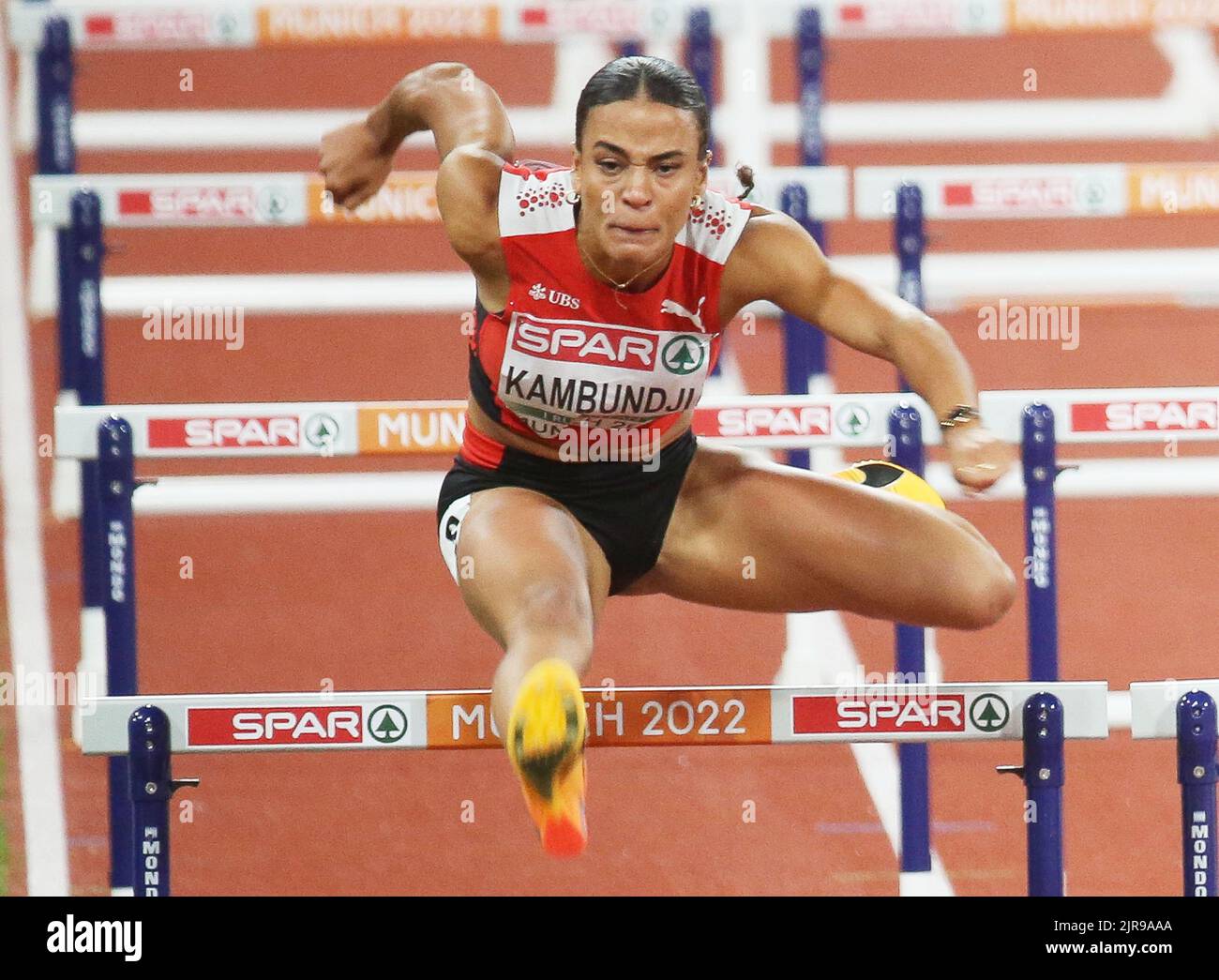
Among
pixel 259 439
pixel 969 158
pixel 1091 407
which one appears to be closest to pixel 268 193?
pixel 259 439

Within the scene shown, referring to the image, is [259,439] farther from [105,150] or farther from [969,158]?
[969,158]

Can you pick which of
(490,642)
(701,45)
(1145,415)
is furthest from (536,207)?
(490,642)

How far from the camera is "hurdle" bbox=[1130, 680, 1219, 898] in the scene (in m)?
2.71

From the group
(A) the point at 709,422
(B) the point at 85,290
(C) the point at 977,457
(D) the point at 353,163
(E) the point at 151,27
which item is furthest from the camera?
(E) the point at 151,27

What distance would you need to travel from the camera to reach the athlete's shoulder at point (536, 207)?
2701 mm

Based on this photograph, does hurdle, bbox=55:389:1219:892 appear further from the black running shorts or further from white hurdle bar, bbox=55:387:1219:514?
the black running shorts

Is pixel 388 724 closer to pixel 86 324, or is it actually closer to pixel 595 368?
pixel 595 368

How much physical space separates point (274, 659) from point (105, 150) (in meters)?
2.31

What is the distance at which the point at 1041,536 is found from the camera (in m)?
3.16

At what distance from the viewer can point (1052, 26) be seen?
421cm

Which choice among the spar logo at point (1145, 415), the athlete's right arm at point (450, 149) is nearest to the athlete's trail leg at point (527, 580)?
the athlete's right arm at point (450, 149)

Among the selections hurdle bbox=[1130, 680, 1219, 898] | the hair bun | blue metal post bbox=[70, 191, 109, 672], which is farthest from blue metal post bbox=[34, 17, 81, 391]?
hurdle bbox=[1130, 680, 1219, 898]

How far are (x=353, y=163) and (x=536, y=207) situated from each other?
452mm

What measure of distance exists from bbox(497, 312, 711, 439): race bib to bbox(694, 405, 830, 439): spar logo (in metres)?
0.46
